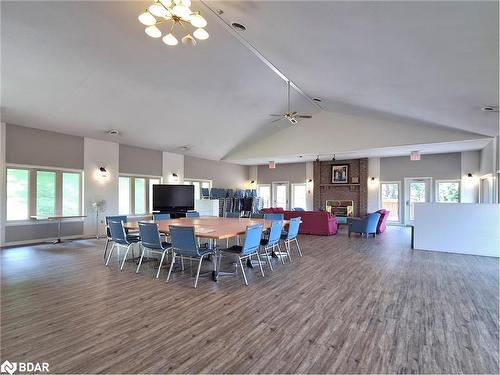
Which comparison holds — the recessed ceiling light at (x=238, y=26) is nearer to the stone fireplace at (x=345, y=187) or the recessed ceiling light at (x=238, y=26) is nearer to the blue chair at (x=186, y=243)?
the blue chair at (x=186, y=243)

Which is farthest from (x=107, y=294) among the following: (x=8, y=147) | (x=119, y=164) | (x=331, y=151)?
(x=331, y=151)

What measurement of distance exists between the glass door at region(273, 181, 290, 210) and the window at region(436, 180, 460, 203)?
6736 mm

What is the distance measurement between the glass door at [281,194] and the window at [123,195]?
7978 millimetres

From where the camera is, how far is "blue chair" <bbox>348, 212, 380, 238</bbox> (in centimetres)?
903

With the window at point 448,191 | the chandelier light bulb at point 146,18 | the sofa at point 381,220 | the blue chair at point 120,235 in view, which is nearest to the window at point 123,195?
the blue chair at point 120,235

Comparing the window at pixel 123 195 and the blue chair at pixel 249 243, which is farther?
the window at pixel 123 195

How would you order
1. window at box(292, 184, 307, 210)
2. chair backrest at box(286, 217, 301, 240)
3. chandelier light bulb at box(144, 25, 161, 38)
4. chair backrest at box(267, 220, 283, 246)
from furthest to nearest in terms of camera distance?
window at box(292, 184, 307, 210) < chair backrest at box(286, 217, 301, 240) < chair backrest at box(267, 220, 283, 246) < chandelier light bulb at box(144, 25, 161, 38)

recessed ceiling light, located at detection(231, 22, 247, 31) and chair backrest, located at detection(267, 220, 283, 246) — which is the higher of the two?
recessed ceiling light, located at detection(231, 22, 247, 31)

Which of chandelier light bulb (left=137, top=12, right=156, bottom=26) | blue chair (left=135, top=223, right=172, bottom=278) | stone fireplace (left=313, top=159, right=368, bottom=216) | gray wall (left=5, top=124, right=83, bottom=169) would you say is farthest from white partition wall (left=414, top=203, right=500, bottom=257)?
gray wall (left=5, top=124, right=83, bottom=169)

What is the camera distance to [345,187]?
13.9m

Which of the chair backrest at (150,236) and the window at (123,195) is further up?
the window at (123,195)

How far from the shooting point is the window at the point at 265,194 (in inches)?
634

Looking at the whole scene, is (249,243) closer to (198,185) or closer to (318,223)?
(318,223)

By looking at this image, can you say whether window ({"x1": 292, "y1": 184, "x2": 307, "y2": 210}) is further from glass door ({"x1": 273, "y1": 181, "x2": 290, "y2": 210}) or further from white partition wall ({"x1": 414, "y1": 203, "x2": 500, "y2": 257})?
white partition wall ({"x1": 414, "y1": 203, "x2": 500, "y2": 257})
